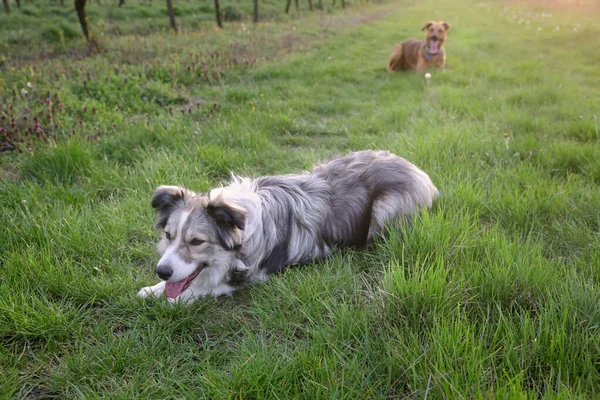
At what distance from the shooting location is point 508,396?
70.5 inches

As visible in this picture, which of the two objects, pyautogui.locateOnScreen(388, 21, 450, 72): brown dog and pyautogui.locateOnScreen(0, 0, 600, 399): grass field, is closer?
pyautogui.locateOnScreen(0, 0, 600, 399): grass field

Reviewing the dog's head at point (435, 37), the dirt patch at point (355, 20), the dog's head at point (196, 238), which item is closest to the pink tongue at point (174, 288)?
the dog's head at point (196, 238)

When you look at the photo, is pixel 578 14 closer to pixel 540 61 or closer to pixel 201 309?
pixel 540 61

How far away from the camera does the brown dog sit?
11.0 meters

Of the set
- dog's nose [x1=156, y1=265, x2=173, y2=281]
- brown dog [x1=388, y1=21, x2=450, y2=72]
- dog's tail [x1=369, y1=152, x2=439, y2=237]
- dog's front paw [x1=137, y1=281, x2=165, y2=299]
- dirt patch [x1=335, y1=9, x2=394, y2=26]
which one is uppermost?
dirt patch [x1=335, y1=9, x2=394, y2=26]

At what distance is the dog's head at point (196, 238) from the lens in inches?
112

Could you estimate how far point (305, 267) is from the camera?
3.34 meters

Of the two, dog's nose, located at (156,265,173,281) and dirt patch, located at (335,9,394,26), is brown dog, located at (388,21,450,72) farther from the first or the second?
dirt patch, located at (335,9,394,26)

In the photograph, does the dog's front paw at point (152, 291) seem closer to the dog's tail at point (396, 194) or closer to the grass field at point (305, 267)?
the grass field at point (305, 267)

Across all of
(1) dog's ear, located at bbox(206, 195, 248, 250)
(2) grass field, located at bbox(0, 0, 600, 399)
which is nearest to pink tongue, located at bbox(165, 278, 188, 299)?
(2) grass field, located at bbox(0, 0, 600, 399)

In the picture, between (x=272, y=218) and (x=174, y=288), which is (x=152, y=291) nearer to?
(x=174, y=288)

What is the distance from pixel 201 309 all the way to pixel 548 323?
89.8 inches

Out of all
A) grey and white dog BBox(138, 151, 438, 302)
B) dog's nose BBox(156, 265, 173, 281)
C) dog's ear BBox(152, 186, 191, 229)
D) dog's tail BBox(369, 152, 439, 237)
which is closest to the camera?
dog's nose BBox(156, 265, 173, 281)

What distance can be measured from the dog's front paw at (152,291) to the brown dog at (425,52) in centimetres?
1007
